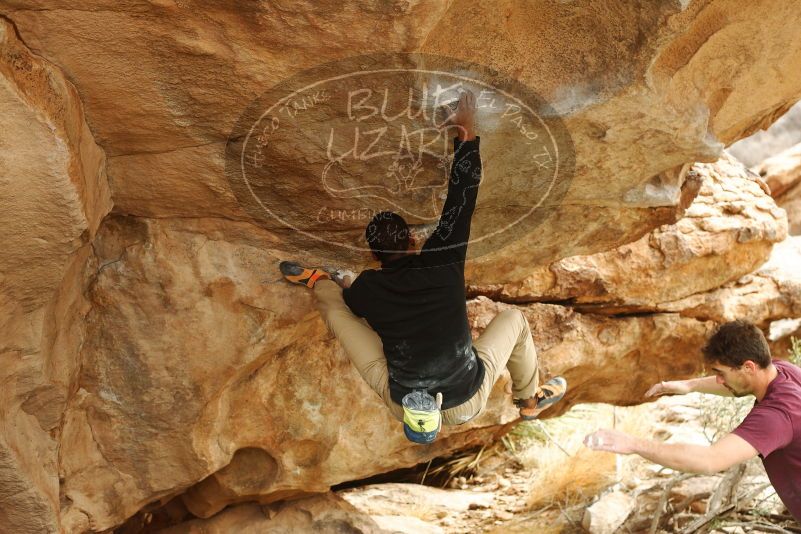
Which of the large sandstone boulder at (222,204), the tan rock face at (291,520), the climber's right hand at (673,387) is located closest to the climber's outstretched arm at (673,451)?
the climber's right hand at (673,387)

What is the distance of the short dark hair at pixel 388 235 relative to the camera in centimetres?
326

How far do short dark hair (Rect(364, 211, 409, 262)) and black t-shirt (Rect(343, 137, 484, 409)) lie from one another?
2.1 inches

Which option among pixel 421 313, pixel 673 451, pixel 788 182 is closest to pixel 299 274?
pixel 421 313

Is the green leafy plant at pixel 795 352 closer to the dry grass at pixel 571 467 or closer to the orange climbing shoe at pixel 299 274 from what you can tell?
the dry grass at pixel 571 467

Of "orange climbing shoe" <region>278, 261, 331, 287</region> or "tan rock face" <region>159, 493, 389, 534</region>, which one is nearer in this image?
"orange climbing shoe" <region>278, 261, 331, 287</region>

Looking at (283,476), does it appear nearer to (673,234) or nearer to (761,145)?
(673,234)

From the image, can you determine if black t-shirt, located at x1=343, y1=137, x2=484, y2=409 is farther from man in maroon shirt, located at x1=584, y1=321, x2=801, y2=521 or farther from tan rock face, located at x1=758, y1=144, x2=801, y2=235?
tan rock face, located at x1=758, y1=144, x2=801, y2=235

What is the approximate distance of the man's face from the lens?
3.37 meters

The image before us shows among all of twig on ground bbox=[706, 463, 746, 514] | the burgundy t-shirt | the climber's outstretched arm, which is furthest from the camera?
twig on ground bbox=[706, 463, 746, 514]

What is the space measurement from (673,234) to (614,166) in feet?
6.45

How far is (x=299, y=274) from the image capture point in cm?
353

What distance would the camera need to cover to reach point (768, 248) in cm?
565

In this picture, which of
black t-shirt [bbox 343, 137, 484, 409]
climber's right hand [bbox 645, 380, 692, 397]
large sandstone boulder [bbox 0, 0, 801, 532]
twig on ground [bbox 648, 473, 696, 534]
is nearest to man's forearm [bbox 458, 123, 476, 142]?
large sandstone boulder [bbox 0, 0, 801, 532]

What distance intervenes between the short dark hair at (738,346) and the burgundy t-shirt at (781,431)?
0.13m
